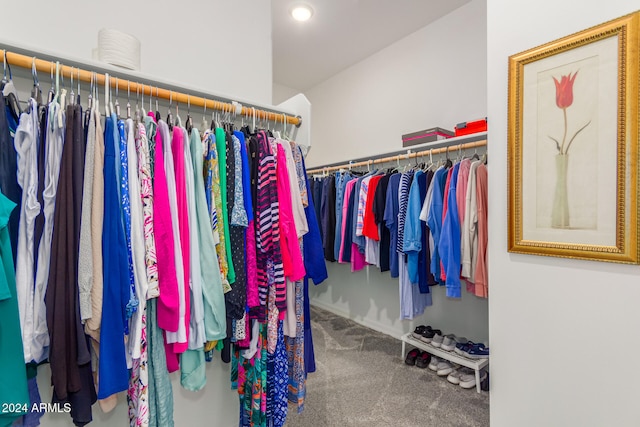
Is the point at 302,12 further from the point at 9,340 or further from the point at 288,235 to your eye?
the point at 9,340

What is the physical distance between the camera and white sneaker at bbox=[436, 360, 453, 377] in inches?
88.9

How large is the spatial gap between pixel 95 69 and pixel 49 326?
0.89 m

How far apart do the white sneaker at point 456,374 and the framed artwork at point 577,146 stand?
1.38 meters

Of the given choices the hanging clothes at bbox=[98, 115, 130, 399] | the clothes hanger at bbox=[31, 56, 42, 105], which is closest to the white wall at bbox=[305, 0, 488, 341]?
the hanging clothes at bbox=[98, 115, 130, 399]

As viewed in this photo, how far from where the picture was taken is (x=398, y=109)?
3143 millimetres

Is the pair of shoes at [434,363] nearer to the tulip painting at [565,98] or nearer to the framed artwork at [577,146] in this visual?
the framed artwork at [577,146]

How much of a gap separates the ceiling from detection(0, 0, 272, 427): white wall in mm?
1124

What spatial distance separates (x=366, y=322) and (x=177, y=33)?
3085 mm

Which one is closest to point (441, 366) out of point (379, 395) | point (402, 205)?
point (379, 395)

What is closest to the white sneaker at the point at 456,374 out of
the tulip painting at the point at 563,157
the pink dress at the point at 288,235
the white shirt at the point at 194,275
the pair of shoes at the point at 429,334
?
the pair of shoes at the point at 429,334

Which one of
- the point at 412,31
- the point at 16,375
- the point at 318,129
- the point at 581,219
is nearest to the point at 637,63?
the point at 581,219

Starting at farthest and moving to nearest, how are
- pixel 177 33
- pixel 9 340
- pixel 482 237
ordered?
pixel 482 237, pixel 177 33, pixel 9 340

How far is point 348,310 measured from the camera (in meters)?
3.57

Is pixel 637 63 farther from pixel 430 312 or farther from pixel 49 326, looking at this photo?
pixel 430 312
